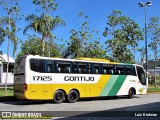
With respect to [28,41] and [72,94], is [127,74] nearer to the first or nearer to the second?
[72,94]

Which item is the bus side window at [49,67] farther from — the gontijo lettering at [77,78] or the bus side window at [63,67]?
the gontijo lettering at [77,78]

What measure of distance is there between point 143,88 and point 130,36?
36.5ft

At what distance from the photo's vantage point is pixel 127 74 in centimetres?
2569

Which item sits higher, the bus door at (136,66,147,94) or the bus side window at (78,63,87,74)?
the bus side window at (78,63,87,74)

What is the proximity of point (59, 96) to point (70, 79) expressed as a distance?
1.35 m

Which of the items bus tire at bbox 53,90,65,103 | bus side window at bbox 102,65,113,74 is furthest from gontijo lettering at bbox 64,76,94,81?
bus side window at bbox 102,65,113,74

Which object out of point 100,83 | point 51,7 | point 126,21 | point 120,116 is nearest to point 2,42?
point 51,7

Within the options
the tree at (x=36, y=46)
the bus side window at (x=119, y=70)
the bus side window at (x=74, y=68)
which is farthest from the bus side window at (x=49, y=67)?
the tree at (x=36, y=46)

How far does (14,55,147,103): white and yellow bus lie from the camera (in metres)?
19.6

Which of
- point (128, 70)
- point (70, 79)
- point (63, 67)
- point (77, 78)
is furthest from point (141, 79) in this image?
point (63, 67)

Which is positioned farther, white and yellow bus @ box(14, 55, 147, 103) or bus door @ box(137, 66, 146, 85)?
bus door @ box(137, 66, 146, 85)

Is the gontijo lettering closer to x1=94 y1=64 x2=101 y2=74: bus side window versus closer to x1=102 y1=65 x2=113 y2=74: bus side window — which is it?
x1=94 y1=64 x2=101 y2=74: bus side window

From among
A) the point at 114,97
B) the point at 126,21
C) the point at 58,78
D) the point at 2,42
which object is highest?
the point at 126,21

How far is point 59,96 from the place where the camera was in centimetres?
2097
